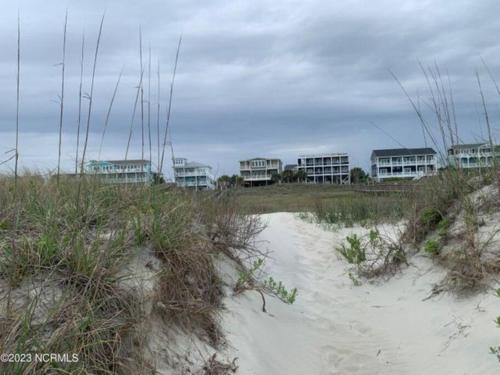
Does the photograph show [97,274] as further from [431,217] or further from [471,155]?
[471,155]

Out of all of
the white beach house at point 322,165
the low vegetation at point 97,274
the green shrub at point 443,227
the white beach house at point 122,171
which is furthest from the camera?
the white beach house at point 322,165

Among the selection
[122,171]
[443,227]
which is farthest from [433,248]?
[122,171]

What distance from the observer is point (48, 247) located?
3.41 meters

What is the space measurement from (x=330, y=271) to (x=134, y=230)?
490 centimetres

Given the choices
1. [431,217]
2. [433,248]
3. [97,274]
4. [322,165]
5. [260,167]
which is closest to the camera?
[97,274]

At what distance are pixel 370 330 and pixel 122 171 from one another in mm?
3668

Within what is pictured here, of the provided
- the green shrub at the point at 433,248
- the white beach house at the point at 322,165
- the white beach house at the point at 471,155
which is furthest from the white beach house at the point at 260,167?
the green shrub at the point at 433,248

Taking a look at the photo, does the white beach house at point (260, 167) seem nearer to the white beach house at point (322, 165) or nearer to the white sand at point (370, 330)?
the white beach house at point (322, 165)

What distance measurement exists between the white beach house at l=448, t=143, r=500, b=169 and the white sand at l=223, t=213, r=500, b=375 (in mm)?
1545

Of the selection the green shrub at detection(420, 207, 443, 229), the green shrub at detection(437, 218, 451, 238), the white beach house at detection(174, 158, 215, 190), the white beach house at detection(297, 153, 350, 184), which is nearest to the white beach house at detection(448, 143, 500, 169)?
the green shrub at detection(420, 207, 443, 229)

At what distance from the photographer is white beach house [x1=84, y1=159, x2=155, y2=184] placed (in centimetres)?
603

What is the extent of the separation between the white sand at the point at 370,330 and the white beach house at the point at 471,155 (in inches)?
60.8

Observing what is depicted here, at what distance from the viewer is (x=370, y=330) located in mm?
5332

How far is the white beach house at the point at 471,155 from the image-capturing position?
6773mm
